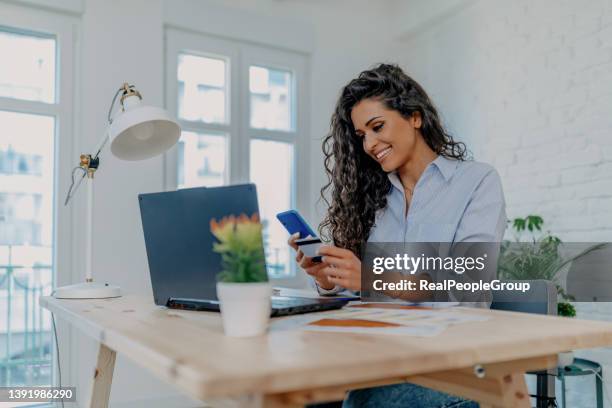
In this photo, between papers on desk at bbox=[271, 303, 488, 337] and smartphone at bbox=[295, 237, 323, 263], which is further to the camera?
smartphone at bbox=[295, 237, 323, 263]

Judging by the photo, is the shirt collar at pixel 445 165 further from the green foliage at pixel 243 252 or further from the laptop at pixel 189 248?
the green foliage at pixel 243 252

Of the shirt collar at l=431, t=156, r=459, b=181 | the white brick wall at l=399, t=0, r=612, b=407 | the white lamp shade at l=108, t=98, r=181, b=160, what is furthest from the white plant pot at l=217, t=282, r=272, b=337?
the white brick wall at l=399, t=0, r=612, b=407

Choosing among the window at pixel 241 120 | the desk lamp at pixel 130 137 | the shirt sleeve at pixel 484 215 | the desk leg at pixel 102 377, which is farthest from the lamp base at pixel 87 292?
the window at pixel 241 120

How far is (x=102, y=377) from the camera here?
152 centimetres

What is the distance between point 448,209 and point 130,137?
36.2 inches

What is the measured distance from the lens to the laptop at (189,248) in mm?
1057

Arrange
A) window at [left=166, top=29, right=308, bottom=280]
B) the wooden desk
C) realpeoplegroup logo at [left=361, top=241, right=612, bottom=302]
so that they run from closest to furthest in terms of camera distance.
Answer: the wooden desk, realpeoplegroup logo at [left=361, top=241, right=612, bottom=302], window at [left=166, top=29, right=308, bottom=280]

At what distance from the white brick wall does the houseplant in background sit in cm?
12

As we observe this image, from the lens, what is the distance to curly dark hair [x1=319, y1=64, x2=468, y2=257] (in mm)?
1729

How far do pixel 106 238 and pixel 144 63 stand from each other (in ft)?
2.96

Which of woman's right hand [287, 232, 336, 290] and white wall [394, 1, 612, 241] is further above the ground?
white wall [394, 1, 612, 241]

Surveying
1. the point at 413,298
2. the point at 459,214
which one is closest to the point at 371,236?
the point at 459,214

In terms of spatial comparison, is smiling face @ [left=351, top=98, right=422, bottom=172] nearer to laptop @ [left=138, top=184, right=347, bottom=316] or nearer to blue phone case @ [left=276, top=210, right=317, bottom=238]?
blue phone case @ [left=276, top=210, right=317, bottom=238]

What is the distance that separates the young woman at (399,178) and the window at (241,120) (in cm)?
135
